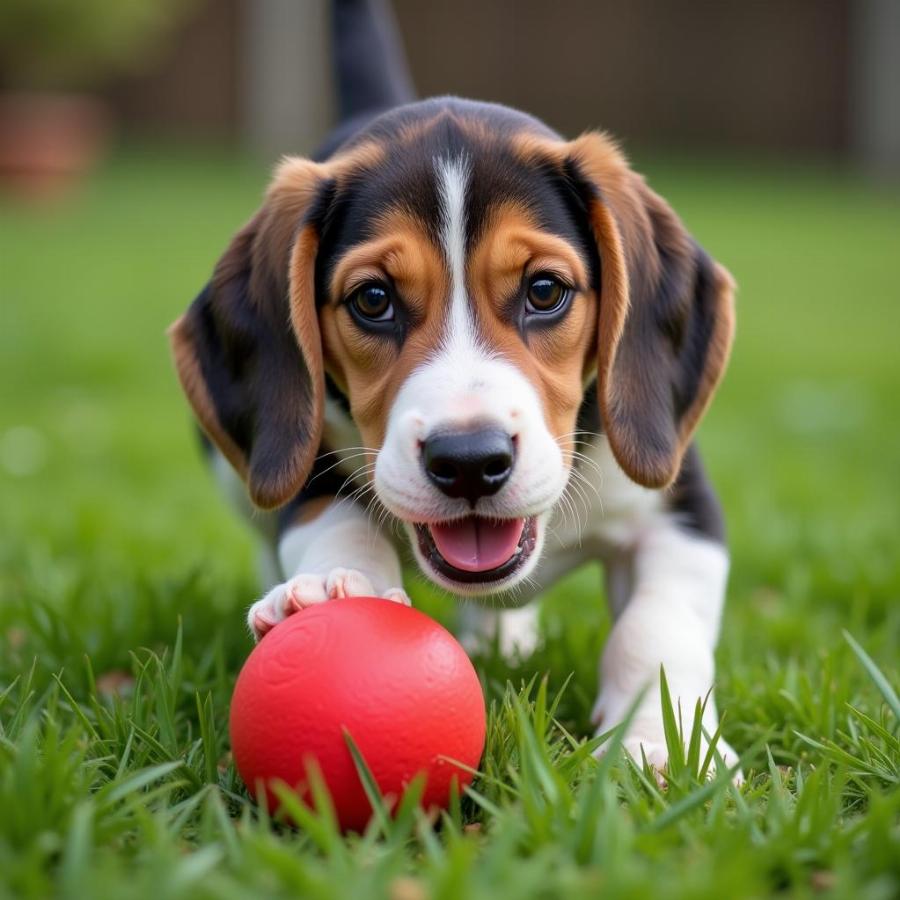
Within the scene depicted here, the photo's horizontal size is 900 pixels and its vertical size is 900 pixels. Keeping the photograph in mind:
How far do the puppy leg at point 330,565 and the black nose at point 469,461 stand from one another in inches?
12.0

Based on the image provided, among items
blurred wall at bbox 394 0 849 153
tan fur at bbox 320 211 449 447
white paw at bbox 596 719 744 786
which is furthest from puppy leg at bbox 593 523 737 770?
blurred wall at bbox 394 0 849 153

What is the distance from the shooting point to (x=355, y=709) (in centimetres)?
248

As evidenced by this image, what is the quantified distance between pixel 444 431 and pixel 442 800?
71 cm

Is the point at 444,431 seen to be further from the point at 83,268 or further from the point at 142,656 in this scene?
the point at 83,268

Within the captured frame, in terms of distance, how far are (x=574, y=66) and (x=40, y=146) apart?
417 inches

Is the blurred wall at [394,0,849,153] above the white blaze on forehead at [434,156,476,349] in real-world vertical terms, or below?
below

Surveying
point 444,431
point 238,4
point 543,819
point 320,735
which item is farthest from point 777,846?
point 238,4

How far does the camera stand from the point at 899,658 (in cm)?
383

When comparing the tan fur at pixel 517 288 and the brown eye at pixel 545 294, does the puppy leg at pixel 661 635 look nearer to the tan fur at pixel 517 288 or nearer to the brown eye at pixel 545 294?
the tan fur at pixel 517 288

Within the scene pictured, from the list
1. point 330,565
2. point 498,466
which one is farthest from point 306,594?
point 498,466

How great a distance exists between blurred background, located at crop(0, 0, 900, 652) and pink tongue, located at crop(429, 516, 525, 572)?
48.1 inches

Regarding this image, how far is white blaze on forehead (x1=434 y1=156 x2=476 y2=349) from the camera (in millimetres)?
3035

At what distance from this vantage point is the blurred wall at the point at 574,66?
Result: 23719 mm

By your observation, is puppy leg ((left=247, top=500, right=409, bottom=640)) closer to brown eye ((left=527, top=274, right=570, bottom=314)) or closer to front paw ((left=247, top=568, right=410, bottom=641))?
front paw ((left=247, top=568, right=410, bottom=641))
